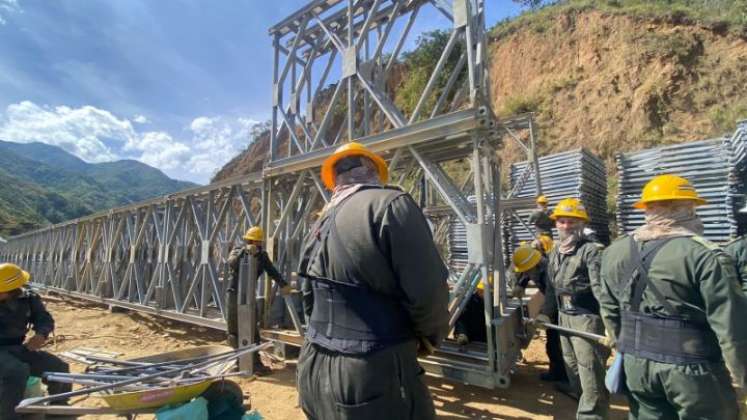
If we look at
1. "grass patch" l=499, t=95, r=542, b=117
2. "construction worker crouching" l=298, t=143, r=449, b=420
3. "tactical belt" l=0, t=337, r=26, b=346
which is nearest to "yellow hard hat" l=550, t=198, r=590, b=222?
"construction worker crouching" l=298, t=143, r=449, b=420

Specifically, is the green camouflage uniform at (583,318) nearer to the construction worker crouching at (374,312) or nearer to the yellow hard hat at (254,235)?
the construction worker crouching at (374,312)

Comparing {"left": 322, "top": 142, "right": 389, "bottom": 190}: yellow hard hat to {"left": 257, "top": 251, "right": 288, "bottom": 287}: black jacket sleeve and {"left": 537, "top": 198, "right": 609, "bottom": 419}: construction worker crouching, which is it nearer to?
{"left": 537, "top": 198, "right": 609, "bottom": 419}: construction worker crouching

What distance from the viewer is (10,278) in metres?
3.91

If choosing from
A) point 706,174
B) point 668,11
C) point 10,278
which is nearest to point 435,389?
point 10,278

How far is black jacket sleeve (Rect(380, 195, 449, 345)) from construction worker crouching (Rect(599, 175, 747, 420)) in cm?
147

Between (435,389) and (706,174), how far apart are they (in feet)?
22.5

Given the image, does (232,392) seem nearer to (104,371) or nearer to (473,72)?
(104,371)

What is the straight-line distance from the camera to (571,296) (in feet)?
12.7

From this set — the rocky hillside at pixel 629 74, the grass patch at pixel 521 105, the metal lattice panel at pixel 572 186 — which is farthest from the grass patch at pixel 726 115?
the grass patch at pixel 521 105

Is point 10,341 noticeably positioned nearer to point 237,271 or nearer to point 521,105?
point 237,271

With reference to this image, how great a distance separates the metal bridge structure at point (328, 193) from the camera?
14.1 feet

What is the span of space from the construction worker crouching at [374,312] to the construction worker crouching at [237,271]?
3.95m

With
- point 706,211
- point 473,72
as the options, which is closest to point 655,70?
point 706,211

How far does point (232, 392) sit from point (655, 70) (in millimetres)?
16847
